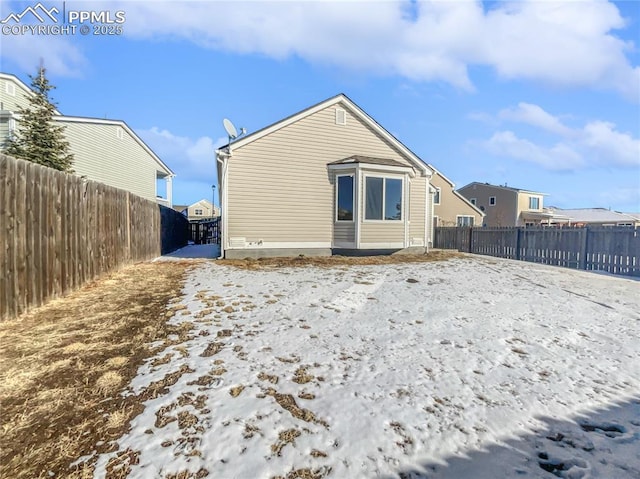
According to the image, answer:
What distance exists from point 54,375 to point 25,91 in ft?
65.9

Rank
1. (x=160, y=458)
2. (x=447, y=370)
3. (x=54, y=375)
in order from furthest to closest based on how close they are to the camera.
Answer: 1. (x=447, y=370)
2. (x=54, y=375)
3. (x=160, y=458)

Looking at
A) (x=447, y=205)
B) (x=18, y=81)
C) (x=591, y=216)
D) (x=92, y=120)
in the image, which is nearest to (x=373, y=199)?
(x=92, y=120)

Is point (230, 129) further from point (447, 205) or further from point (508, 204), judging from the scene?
point (508, 204)

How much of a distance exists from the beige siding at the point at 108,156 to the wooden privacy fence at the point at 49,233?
1244cm

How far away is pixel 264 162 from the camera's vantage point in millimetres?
11406

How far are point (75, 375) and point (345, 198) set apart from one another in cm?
965

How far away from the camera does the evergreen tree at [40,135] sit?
13781mm

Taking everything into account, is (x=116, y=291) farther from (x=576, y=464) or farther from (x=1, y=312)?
(x=576, y=464)

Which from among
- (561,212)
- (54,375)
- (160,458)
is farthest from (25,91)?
(561,212)

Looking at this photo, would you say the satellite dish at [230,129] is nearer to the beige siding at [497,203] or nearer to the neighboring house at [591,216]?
the beige siding at [497,203]

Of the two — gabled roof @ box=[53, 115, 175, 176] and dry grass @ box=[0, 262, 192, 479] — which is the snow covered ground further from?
gabled roof @ box=[53, 115, 175, 176]

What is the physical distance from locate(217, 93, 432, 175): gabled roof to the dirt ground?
21.4 feet

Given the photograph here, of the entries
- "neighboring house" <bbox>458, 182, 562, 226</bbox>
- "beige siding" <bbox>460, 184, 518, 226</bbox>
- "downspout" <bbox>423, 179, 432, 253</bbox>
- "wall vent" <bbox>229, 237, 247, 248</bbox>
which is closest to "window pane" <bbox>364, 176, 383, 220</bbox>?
"downspout" <bbox>423, 179, 432, 253</bbox>

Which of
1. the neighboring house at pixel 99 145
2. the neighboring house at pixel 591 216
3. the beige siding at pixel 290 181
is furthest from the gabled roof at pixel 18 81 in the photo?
the neighboring house at pixel 591 216
